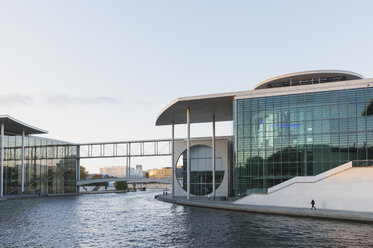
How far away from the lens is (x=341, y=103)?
39812mm

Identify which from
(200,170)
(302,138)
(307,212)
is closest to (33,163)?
(200,170)

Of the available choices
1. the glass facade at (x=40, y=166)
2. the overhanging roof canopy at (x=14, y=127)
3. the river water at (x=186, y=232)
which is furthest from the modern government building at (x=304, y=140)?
the glass facade at (x=40, y=166)

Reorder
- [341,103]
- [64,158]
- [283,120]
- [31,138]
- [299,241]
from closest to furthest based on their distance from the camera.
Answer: [299,241], [341,103], [283,120], [31,138], [64,158]

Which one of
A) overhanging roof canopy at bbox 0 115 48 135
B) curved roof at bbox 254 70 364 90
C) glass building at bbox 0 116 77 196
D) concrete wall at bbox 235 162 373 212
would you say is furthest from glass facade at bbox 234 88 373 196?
glass building at bbox 0 116 77 196

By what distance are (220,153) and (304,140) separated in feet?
71.0

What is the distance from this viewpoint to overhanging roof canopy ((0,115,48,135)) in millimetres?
62125

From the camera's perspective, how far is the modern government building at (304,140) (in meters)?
36.3

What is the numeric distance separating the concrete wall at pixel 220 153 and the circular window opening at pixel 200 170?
0.66 m

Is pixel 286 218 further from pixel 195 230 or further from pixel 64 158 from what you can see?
pixel 64 158

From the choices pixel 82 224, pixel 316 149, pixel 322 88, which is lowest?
pixel 82 224

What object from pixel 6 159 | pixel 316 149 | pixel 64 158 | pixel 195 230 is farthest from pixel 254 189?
pixel 64 158

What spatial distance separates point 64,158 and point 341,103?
67859 mm

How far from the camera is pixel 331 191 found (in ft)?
119

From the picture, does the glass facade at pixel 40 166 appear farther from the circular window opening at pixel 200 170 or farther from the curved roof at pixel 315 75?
the curved roof at pixel 315 75
